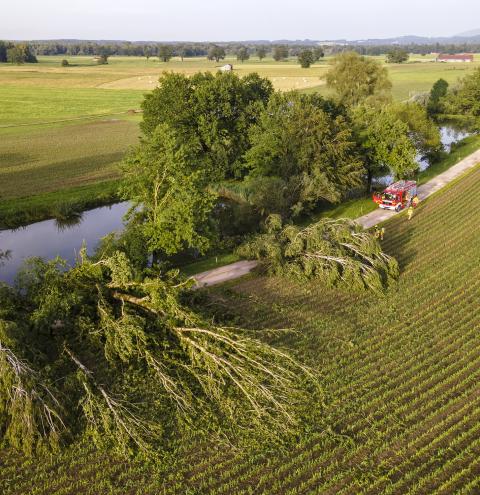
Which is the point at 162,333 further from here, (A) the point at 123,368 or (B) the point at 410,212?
(B) the point at 410,212

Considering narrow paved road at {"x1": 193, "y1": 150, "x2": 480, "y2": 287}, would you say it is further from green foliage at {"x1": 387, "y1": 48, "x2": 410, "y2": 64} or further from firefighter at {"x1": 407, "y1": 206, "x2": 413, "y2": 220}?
green foliage at {"x1": 387, "y1": 48, "x2": 410, "y2": 64}

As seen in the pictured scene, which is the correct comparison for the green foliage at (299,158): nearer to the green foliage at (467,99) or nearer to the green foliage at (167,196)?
the green foliage at (167,196)

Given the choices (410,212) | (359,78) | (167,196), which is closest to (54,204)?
(167,196)

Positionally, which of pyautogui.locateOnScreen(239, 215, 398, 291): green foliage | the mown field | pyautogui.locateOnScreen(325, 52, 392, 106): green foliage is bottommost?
the mown field

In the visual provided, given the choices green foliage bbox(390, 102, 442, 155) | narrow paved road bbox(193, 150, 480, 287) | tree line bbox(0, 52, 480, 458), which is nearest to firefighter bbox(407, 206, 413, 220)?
narrow paved road bbox(193, 150, 480, 287)

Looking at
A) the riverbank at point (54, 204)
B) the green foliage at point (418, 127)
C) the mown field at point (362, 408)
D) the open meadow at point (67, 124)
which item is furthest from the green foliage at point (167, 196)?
the green foliage at point (418, 127)

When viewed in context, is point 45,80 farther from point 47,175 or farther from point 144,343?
point 144,343
